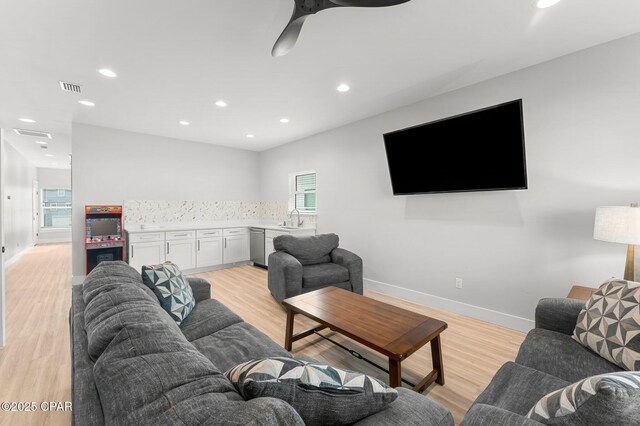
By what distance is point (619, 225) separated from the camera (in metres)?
1.91

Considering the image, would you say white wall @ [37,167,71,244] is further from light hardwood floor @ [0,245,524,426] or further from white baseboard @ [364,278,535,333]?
white baseboard @ [364,278,535,333]

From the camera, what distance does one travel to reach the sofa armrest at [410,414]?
88cm

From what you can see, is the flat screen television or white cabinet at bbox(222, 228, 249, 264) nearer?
the flat screen television

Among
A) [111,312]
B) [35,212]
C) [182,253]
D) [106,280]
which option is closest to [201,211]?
[182,253]

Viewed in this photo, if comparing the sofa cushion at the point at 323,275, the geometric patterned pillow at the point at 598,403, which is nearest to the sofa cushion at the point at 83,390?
the geometric patterned pillow at the point at 598,403

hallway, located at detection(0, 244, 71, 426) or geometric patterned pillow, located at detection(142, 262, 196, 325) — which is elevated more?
geometric patterned pillow, located at detection(142, 262, 196, 325)

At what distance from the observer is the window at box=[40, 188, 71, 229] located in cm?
938

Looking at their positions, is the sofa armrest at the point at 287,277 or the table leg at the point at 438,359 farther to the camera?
the sofa armrest at the point at 287,277

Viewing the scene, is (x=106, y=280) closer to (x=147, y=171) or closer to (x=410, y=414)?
(x=410, y=414)

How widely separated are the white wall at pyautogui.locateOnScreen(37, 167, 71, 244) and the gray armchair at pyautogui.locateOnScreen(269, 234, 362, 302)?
9796mm

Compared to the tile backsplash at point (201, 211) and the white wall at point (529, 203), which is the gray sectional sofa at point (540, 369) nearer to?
the white wall at point (529, 203)

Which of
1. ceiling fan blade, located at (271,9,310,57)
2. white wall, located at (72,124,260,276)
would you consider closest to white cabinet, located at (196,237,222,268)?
white wall, located at (72,124,260,276)

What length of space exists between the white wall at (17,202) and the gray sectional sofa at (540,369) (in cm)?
817

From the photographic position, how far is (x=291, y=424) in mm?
604
